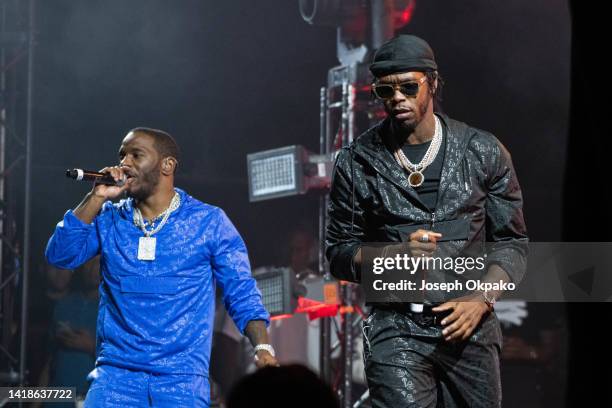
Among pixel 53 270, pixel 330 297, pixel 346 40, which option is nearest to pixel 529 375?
pixel 330 297

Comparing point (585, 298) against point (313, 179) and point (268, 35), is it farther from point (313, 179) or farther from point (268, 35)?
point (268, 35)

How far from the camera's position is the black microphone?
157 inches

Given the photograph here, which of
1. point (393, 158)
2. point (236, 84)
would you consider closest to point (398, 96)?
point (393, 158)

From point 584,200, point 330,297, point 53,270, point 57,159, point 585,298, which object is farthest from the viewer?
point 57,159

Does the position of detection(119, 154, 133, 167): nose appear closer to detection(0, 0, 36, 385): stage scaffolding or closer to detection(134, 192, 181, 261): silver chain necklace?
detection(134, 192, 181, 261): silver chain necklace

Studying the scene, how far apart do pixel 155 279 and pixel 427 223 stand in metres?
1.36

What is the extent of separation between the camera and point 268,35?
984cm

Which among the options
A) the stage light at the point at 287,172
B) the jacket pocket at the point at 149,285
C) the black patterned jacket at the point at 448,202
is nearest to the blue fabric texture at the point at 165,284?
the jacket pocket at the point at 149,285

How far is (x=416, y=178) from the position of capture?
341 cm

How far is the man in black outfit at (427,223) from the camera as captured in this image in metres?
3.29

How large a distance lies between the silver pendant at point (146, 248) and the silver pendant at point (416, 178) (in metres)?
1.35

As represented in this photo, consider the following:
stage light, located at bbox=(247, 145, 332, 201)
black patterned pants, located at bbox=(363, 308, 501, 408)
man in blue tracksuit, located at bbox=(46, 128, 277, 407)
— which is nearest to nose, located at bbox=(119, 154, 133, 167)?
man in blue tracksuit, located at bbox=(46, 128, 277, 407)

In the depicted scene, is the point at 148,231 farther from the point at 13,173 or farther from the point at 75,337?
the point at 75,337

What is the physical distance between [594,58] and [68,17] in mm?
6641
